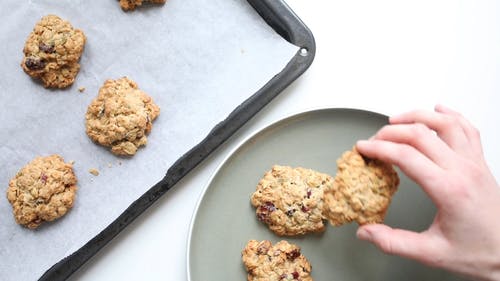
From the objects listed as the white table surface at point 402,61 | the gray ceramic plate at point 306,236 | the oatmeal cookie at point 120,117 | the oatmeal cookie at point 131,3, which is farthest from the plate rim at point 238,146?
the oatmeal cookie at point 131,3

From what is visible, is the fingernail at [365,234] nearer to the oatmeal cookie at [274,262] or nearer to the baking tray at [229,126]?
the oatmeal cookie at [274,262]

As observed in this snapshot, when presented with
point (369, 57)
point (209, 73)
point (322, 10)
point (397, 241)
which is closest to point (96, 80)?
point (209, 73)

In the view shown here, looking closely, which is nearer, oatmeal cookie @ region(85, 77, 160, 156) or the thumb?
the thumb

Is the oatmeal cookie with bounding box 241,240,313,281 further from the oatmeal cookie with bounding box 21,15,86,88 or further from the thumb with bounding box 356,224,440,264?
the oatmeal cookie with bounding box 21,15,86,88

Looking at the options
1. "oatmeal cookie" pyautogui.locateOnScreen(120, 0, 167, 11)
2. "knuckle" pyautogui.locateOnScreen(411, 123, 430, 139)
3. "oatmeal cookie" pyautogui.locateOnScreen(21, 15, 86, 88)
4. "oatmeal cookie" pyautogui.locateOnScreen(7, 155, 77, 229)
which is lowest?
"oatmeal cookie" pyautogui.locateOnScreen(7, 155, 77, 229)

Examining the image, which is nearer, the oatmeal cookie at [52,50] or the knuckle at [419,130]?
the knuckle at [419,130]

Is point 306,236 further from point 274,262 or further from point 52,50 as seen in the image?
point 52,50

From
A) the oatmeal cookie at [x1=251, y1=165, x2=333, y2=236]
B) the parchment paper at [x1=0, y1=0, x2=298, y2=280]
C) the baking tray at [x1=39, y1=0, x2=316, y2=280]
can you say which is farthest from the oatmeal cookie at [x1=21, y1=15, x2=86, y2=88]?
the oatmeal cookie at [x1=251, y1=165, x2=333, y2=236]
